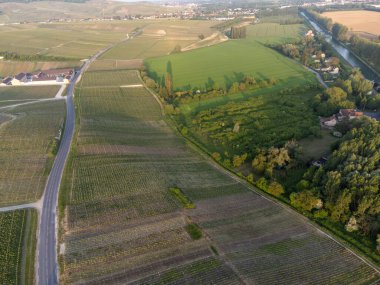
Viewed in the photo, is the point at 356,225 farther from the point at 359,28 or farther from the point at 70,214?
the point at 359,28

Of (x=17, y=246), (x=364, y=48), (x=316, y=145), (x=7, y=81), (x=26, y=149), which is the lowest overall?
(x=17, y=246)

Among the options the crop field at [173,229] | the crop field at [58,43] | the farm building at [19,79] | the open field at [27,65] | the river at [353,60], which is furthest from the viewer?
the crop field at [58,43]

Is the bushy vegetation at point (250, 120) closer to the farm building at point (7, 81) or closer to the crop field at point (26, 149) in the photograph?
the crop field at point (26, 149)

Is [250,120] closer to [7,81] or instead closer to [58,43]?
[7,81]

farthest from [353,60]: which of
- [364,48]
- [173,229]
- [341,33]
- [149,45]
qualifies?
[173,229]

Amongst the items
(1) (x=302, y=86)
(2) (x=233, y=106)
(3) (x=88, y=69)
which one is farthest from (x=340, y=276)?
(3) (x=88, y=69)

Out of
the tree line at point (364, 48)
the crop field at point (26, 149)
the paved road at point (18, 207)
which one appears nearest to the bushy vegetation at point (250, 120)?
the crop field at point (26, 149)

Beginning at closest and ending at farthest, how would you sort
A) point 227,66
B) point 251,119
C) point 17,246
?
point 17,246
point 251,119
point 227,66
